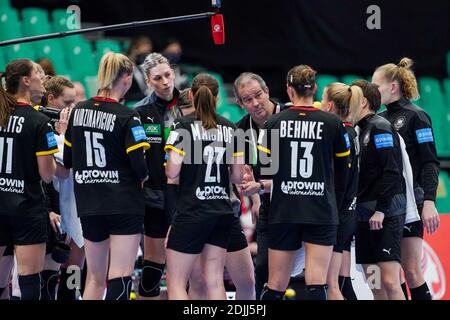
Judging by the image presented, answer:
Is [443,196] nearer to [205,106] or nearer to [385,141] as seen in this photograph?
[385,141]

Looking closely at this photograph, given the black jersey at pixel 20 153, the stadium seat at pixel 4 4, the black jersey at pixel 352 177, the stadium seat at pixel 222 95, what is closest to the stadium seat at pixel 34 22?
the stadium seat at pixel 4 4

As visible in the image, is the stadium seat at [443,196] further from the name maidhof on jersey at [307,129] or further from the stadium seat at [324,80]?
the name maidhof on jersey at [307,129]

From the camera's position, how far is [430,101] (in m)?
13.8

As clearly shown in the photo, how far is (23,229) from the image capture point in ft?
21.3

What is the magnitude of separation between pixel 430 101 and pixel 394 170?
691 centimetres

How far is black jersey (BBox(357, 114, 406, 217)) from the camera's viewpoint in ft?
23.4

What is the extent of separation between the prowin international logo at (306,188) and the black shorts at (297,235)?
22 centimetres

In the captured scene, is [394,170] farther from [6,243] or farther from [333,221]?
[6,243]

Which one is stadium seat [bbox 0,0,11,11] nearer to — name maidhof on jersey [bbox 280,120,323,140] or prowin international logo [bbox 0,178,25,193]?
prowin international logo [bbox 0,178,25,193]

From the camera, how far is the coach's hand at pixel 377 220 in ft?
23.2

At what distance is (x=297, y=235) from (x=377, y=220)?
2.73 feet

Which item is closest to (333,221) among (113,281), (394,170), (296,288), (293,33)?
(394,170)

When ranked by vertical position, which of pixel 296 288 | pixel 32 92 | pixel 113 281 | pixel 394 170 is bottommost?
pixel 296 288
